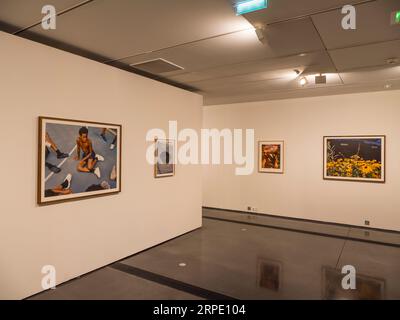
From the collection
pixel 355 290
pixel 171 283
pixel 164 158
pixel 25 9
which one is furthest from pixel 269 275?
pixel 25 9

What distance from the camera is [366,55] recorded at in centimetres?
370

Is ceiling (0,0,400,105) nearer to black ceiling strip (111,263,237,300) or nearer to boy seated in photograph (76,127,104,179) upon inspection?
boy seated in photograph (76,127,104,179)

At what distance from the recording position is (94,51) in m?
3.65

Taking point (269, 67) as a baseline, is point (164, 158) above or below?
below

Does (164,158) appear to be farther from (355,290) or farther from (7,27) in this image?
(355,290)

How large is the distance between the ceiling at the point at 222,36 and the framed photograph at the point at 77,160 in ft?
3.40

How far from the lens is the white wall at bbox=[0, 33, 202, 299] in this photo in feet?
9.73

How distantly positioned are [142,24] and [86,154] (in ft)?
6.00

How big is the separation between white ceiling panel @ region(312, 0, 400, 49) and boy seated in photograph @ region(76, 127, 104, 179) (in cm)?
300

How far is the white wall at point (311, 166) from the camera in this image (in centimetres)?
596

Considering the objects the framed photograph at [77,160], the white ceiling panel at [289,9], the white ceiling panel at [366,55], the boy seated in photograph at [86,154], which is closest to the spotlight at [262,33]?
the white ceiling panel at [289,9]

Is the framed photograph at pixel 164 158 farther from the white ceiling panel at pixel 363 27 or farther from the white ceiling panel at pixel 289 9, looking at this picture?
the white ceiling panel at pixel 363 27

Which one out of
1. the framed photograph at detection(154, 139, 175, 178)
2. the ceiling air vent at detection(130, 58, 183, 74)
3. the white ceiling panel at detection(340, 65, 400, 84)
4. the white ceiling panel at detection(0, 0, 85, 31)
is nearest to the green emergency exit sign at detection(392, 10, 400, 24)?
the white ceiling panel at detection(340, 65, 400, 84)

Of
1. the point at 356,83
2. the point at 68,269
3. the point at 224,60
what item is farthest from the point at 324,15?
the point at 68,269
